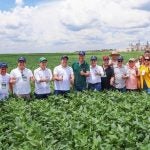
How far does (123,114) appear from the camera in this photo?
832 centimetres

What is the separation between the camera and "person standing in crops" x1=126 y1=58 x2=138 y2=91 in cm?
1320

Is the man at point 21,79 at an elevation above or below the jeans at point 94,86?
above

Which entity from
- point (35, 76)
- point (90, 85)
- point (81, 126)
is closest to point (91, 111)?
point (81, 126)

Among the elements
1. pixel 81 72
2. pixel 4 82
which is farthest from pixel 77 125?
pixel 81 72

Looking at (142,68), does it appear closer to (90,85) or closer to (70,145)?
(90,85)

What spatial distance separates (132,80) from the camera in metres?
13.2

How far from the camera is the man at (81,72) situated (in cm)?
1280

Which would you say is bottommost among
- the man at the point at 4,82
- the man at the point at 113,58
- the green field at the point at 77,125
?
the green field at the point at 77,125

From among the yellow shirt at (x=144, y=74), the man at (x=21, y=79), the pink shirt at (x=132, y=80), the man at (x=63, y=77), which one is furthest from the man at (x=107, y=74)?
the man at (x=21, y=79)

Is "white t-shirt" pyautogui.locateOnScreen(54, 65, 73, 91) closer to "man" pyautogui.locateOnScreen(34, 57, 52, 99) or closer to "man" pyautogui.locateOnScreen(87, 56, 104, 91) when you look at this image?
"man" pyautogui.locateOnScreen(34, 57, 52, 99)

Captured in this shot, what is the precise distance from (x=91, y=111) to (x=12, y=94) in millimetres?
3532

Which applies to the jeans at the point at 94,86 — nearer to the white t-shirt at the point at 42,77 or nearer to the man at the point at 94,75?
the man at the point at 94,75

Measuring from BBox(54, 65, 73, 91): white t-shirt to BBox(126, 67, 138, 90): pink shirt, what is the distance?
203cm

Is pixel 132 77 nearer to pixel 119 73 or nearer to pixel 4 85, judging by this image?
pixel 119 73
